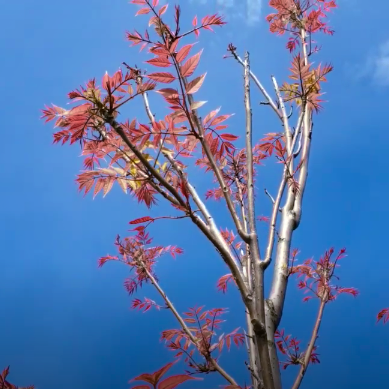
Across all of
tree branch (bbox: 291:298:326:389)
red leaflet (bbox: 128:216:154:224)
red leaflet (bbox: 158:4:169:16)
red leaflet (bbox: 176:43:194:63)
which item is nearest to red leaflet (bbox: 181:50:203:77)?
red leaflet (bbox: 176:43:194:63)

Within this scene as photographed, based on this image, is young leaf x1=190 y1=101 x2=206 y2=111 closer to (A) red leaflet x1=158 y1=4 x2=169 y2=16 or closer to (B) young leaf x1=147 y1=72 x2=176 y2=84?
(B) young leaf x1=147 y1=72 x2=176 y2=84

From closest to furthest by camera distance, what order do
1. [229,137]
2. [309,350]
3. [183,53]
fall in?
[183,53]
[229,137]
[309,350]

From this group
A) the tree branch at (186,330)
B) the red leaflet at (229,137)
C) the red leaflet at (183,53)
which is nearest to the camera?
the red leaflet at (183,53)

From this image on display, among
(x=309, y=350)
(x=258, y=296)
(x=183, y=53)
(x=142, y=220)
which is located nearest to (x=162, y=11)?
(x=183, y=53)

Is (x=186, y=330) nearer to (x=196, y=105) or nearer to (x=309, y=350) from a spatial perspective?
(x=309, y=350)

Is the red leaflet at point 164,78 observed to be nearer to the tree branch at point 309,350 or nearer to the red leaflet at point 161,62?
the red leaflet at point 161,62

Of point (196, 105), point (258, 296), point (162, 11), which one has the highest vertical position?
point (162, 11)

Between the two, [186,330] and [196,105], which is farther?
[186,330]

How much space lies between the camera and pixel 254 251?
65 cm

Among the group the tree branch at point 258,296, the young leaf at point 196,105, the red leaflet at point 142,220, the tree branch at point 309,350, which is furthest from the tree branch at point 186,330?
the young leaf at point 196,105

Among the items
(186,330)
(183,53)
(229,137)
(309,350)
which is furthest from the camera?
(186,330)

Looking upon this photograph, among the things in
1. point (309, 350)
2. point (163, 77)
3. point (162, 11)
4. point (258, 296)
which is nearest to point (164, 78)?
point (163, 77)

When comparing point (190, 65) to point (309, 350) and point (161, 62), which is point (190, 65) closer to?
point (161, 62)

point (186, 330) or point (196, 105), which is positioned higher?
point (196, 105)
